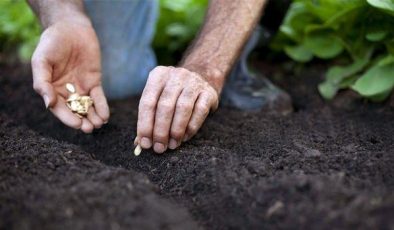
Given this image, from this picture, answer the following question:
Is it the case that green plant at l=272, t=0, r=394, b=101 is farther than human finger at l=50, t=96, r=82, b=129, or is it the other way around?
green plant at l=272, t=0, r=394, b=101

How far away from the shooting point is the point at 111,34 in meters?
2.26

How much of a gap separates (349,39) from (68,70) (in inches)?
46.5

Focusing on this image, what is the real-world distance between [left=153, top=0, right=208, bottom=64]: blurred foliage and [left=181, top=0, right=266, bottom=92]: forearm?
0.77 m

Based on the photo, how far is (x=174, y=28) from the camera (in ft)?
8.59

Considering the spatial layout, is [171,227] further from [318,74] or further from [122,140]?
[318,74]

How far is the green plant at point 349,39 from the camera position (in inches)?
74.5

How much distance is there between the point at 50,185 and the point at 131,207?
24cm

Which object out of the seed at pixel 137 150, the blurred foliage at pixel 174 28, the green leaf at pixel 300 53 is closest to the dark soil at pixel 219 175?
the seed at pixel 137 150

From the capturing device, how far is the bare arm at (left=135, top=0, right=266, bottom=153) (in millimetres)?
1408

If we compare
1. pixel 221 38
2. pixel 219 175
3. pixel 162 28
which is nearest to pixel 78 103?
pixel 221 38

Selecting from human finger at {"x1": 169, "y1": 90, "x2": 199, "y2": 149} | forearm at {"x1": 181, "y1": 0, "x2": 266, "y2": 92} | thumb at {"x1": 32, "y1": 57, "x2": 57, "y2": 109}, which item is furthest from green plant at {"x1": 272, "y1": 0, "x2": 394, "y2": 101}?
thumb at {"x1": 32, "y1": 57, "x2": 57, "y2": 109}

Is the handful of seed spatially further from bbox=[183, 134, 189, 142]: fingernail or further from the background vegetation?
the background vegetation

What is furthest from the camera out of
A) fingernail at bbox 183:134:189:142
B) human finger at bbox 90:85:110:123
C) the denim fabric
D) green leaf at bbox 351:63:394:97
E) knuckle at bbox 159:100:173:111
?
the denim fabric

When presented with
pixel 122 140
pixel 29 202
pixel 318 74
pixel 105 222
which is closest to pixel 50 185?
pixel 29 202
